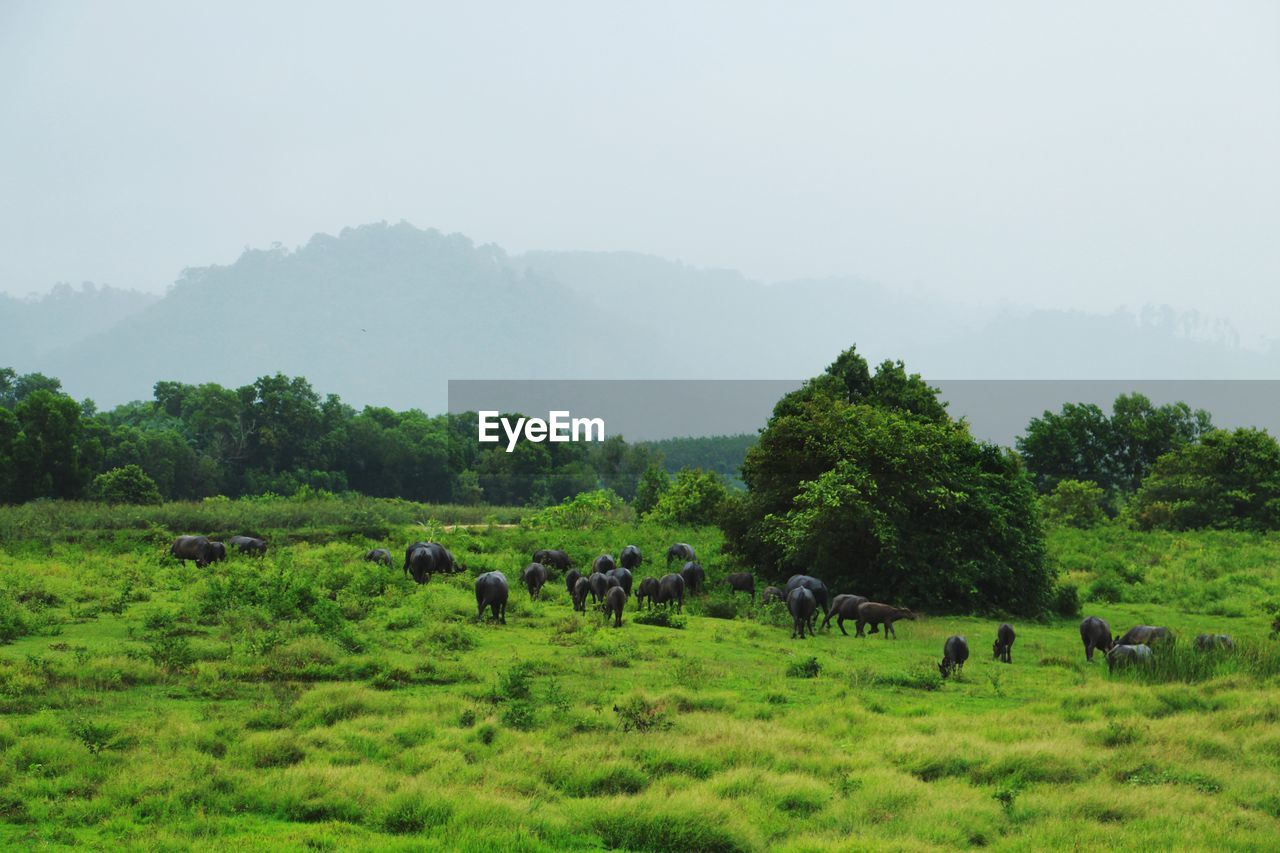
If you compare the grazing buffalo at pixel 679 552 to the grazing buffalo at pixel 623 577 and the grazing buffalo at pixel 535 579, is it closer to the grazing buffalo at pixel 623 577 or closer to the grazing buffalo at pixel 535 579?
the grazing buffalo at pixel 623 577

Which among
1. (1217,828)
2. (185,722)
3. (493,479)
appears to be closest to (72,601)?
(185,722)

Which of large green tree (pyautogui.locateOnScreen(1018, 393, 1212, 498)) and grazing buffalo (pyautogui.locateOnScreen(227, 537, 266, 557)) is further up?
large green tree (pyautogui.locateOnScreen(1018, 393, 1212, 498))

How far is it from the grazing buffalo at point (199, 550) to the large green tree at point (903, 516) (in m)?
19.2

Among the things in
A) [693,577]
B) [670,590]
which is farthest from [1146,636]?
[693,577]

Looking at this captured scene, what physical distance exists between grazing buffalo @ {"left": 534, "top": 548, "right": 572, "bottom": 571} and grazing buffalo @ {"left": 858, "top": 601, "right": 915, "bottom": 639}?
505 inches

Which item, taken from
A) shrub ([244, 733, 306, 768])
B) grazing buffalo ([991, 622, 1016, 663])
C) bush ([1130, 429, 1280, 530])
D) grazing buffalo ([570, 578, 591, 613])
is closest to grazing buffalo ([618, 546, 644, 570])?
grazing buffalo ([570, 578, 591, 613])

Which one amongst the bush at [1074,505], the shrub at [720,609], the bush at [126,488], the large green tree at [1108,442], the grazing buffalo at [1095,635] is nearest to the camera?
the grazing buffalo at [1095,635]

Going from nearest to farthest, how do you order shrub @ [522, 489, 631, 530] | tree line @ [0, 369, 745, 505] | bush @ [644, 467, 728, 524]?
bush @ [644, 467, 728, 524]
shrub @ [522, 489, 631, 530]
tree line @ [0, 369, 745, 505]

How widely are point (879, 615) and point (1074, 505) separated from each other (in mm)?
46940

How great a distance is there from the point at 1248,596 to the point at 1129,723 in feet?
74.8

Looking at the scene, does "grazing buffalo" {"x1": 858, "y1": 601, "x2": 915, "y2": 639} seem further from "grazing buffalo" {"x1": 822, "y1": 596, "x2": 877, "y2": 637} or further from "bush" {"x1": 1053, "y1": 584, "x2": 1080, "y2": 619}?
"bush" {"x1": 1053, "y1": 584, "x2": 1080, "y2": 619}

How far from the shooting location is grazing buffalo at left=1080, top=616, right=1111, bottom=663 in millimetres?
22422

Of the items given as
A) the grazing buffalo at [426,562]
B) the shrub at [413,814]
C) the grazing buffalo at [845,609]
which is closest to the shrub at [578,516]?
the grazing buffalo at [426,562]

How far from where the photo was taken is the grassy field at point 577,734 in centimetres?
1054
